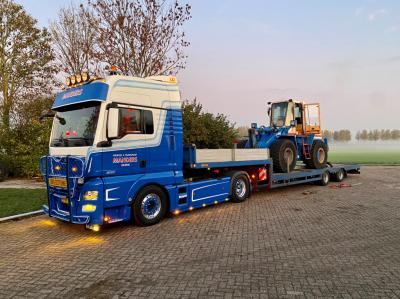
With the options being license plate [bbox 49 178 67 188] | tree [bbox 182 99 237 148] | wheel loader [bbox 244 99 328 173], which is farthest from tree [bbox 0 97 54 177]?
wheel loader [bbox 244 99 328 173]

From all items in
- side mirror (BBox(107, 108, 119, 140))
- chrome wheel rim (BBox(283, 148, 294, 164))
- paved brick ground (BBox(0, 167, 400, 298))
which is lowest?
paved brick ground (BBox(0, 167, 400, 298))

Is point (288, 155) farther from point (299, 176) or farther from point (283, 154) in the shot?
point (299, 176)

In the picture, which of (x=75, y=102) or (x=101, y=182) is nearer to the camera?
(x=101, y=182)

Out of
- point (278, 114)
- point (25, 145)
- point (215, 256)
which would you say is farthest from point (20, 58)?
point (215, 256)

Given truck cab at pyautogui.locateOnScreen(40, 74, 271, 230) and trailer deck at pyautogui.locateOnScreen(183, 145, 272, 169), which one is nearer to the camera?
truck cab at pyautogui.locateOnScreen(40, 74, 271, 230)

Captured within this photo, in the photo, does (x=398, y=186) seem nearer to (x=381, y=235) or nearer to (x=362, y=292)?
(x=381, y=235)

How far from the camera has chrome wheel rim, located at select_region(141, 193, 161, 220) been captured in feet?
23.7

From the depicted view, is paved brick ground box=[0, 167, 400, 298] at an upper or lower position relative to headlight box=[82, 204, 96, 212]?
lower

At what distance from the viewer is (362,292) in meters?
3.96

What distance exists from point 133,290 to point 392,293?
A: 10.8 ft

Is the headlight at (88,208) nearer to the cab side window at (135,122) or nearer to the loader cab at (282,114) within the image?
the cab side window at (135,122)

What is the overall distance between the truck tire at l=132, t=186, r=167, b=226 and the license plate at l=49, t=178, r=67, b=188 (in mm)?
1515

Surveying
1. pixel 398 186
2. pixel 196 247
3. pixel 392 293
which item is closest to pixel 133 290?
pixel 196 247

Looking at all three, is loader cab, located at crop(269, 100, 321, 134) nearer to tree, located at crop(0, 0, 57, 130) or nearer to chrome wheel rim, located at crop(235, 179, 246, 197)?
chrome wheel rim, located at crop(235, 179, 246, 197)
